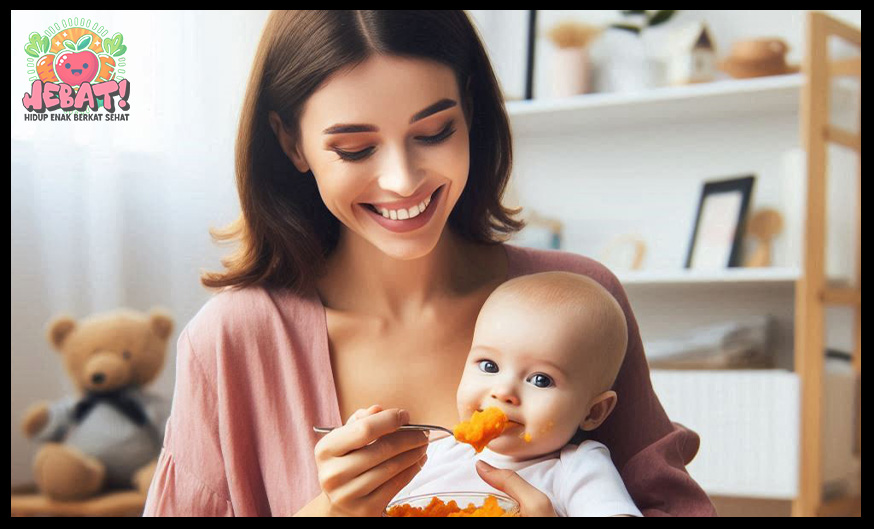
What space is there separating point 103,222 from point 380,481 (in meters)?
0.50

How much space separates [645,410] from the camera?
1075mm

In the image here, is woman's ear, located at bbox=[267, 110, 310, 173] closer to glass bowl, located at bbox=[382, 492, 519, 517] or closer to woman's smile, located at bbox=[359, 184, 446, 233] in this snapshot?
woman's smile, located at bbox=[359, 184, 446, 233]

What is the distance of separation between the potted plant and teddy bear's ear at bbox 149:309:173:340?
762 millimetres

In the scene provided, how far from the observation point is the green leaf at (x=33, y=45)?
43.6 inches

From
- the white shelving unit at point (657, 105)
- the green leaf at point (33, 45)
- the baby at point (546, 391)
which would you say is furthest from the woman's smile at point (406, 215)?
the green leaf at point (33, 45)

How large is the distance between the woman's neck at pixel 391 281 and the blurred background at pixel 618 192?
141mm

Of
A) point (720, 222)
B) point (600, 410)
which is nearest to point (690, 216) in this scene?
point (720, 222)

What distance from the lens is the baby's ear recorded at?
98 centimetres

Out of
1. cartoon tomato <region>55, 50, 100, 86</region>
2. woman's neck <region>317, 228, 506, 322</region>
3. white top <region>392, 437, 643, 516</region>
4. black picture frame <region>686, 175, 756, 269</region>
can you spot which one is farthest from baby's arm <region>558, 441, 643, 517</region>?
cartoon tomato <region>55, 50, 100, 86</region>

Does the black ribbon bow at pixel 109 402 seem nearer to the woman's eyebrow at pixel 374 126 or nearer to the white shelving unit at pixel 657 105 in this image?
the woman's eyebrow at pixel 374 126

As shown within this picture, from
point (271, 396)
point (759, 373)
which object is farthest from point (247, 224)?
point (759, 373)

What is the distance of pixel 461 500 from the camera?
3.21ft

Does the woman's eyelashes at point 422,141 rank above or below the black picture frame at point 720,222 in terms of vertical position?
above
